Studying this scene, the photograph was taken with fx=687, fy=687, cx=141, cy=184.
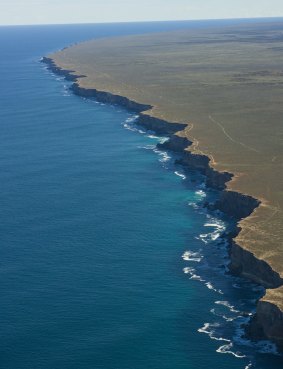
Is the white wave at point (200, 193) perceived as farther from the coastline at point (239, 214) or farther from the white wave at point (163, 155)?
the white wave at point (163, 155)

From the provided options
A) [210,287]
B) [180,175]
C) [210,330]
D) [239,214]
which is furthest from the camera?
[180,175]

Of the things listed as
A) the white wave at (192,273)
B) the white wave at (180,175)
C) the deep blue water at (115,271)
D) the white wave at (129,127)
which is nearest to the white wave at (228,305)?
the deep blue water at (115,271)

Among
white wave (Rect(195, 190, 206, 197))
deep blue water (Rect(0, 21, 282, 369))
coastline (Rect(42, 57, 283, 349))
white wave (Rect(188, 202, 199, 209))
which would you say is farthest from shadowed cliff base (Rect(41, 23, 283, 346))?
white wave (Rect(188, 202, 199, 209))

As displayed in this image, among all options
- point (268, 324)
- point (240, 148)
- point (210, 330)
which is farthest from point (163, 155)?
point (268, 324)

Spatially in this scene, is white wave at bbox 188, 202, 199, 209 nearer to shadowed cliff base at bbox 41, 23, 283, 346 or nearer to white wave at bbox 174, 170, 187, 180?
shadowed cliff base at bbox 41, 23, 283, 346

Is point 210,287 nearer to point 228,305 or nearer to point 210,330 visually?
point 228,305

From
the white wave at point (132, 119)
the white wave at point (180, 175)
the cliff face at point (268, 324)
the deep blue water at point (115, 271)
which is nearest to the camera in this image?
the cliff face at point (268, 324)

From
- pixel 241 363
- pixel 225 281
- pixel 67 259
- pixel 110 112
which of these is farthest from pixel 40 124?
pixel 241 363
